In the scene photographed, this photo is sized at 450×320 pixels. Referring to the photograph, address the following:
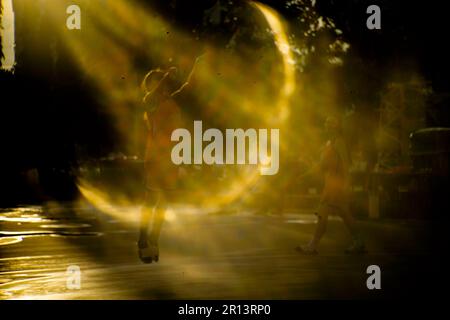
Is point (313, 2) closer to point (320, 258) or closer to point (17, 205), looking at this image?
point (17, 205)

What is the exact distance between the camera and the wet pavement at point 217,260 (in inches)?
455

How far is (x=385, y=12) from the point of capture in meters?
28.9

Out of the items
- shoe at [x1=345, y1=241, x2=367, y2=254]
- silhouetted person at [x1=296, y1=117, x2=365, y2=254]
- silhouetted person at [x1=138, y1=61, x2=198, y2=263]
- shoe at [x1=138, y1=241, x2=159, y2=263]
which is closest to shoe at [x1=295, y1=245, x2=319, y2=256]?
silhouetted person at [x1=296, y1=117, x2=365, y2=254]

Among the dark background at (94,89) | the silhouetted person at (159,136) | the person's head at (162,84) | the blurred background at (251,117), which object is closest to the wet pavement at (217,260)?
the blurred background at (251,117)

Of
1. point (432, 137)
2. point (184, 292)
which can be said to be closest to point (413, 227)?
point (184, 292)

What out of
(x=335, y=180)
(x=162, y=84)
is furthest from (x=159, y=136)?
(x=335, y=180)

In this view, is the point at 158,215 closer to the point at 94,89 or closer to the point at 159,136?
the point at 159,136

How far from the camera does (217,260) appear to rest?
15625mm

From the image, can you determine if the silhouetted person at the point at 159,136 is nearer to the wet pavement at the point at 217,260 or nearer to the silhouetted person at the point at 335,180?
the wet pavement at the point at 217,260

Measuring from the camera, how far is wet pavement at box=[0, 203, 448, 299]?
11.6 m

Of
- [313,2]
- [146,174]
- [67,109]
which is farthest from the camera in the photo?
[67,109]

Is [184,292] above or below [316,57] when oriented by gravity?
below

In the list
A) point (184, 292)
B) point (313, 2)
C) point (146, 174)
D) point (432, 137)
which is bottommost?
point (184, 292)

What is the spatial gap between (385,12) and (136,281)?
1789cm
